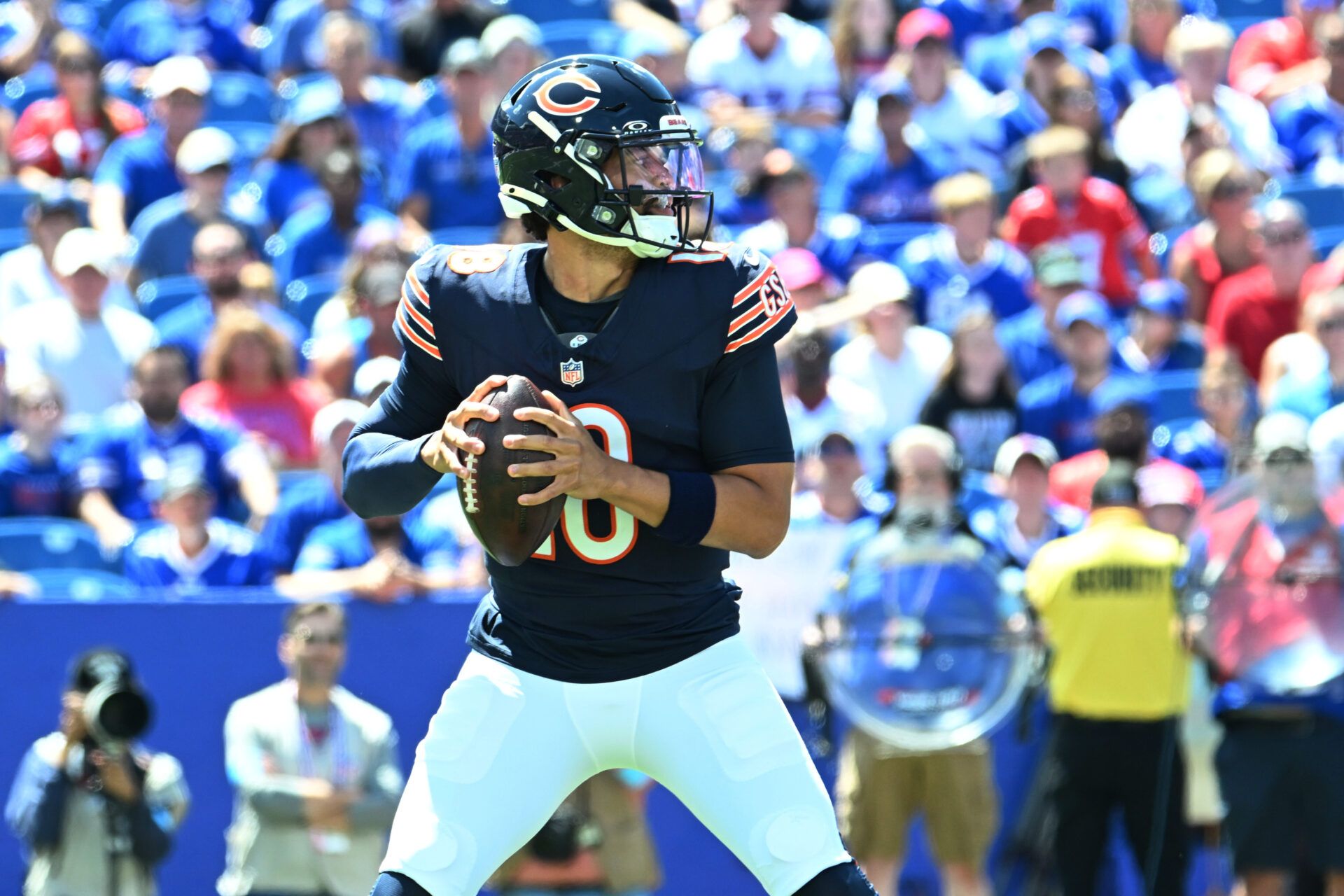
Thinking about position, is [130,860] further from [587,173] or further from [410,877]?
[587,173]

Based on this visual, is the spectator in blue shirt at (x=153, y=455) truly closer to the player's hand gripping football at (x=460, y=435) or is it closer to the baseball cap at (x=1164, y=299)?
the baseball cap at (x=1164, y=299)

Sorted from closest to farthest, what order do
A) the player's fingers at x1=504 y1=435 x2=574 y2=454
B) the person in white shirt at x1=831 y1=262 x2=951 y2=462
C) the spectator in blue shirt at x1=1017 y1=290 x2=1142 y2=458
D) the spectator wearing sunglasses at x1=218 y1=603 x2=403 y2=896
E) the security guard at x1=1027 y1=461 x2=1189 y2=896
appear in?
the player's fingers at x1=504 y1=435 x2=574 y2=454
the spectator wearing sunglasses at x1=218 y1=603 x2=403 y2=896
the security guard at x1=1027 y1=461 x2=1189 y2=896
the spectator in blue shirt at x1=1017 y1=290 x2=1142 y2=458
the person in white shirt at x1=831 y1=262 x2=951 y2=462

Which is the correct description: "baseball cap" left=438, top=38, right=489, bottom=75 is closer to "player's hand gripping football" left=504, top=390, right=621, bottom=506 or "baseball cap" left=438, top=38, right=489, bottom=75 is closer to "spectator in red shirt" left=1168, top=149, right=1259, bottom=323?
"spectator in red shirt" left=1168, top=149, right=1259, bottom=323

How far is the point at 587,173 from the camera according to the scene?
3.24 meters

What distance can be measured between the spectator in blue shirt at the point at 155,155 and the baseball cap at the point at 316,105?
17.8 inches

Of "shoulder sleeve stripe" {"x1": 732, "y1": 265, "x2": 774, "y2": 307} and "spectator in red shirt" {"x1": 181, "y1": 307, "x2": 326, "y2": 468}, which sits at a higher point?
"shoulder sleeve stripe" {"x1": 732, "y1": 265, "x2": 774, "y2": 307}

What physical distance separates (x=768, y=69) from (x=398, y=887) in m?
6.87

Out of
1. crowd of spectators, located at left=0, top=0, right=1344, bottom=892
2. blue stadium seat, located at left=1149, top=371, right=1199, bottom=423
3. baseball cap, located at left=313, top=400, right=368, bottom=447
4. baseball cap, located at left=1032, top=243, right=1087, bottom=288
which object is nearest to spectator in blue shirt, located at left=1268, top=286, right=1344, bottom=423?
crowd of spectators, located at left=0, top=0, right=1344, bottom=892

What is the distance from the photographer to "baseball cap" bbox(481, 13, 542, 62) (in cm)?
902

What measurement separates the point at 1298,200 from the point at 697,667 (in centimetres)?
647

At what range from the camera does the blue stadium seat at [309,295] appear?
848 centimetres

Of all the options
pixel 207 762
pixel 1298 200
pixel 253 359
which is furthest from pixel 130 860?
pixel 1298 200

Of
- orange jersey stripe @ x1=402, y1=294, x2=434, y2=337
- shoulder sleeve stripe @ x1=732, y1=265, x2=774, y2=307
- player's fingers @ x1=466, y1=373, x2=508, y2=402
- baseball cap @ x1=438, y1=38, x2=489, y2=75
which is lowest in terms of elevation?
player's fingers @ x1=466, y1=373, x2=508, y2=402

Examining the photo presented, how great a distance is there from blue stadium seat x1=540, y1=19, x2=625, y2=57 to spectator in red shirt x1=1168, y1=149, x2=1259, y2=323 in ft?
9.58
